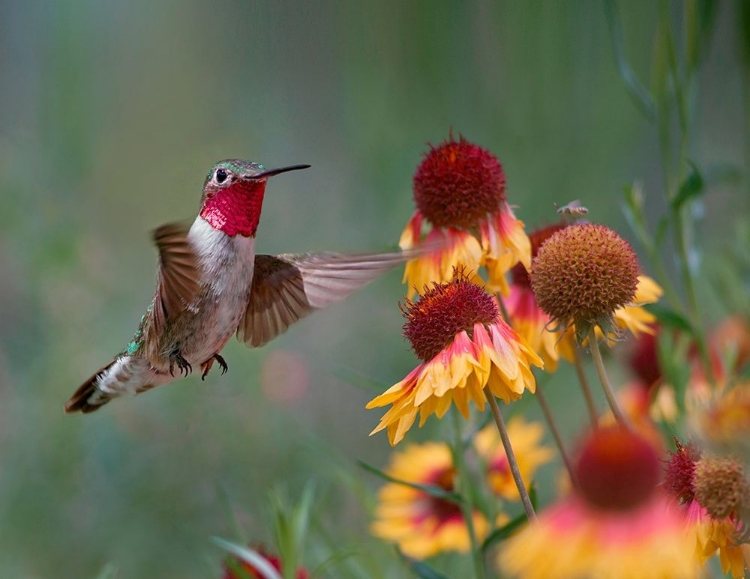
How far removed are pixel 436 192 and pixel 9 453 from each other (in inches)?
68.3

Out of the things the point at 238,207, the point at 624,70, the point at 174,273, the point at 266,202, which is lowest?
the point at 174,273

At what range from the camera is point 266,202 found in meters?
4.20

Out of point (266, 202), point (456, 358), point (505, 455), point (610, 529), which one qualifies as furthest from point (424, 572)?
point (266, 202)

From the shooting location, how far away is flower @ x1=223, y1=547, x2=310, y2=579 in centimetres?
122

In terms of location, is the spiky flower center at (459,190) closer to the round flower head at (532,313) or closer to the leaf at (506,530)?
the round flower head at (532,313)

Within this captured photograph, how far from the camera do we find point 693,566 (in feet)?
2.35

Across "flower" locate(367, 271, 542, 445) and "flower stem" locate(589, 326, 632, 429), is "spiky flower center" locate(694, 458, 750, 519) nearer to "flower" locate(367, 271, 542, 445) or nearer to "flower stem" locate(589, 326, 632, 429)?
"flower stem" locate(589, 326, 632, 429)

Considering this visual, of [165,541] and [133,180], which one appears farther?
[133,180]

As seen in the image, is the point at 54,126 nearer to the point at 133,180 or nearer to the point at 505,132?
the point at 133,180

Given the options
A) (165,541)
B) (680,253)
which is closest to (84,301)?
(165,541)

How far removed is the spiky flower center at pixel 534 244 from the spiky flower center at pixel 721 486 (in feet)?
1.67

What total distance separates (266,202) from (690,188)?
3.09 meters

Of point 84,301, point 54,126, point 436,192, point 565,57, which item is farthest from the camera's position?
point 54,126

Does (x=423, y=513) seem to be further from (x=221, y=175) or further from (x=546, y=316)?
(x=221, y=175)
